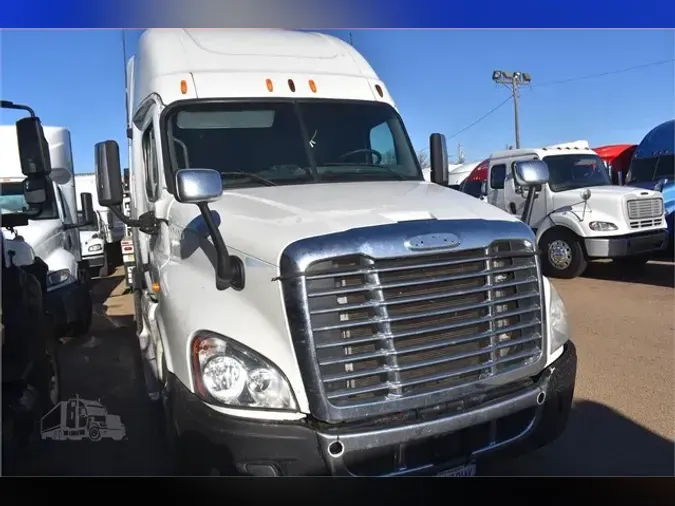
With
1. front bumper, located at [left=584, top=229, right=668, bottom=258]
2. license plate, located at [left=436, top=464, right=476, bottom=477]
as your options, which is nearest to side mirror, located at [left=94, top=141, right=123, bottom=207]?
license plate, located at [left=436, top=464, right=476, bottom=477]

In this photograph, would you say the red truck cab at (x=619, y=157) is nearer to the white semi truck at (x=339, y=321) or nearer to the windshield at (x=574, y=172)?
the windshield at (x=574, y=172)

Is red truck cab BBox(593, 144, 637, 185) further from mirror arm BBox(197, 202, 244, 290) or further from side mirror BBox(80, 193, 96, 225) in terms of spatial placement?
mirror arm BBox(197, 202, 244, 290)

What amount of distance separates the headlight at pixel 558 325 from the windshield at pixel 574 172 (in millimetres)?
6914

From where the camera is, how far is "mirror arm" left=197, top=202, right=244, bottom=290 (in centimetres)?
276

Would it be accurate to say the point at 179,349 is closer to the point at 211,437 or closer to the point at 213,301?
the point at 213,301

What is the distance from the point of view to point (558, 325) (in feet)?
10.6

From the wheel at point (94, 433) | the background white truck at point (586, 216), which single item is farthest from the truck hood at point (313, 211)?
the background white truck at point (586, 216)

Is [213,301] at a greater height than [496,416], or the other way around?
[213,301]

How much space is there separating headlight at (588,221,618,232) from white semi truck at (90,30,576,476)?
5.93m

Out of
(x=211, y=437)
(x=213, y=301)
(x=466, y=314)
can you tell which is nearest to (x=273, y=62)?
(x=213, y=301)

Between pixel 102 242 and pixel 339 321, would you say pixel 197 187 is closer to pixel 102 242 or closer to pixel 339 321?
pixel 339 321

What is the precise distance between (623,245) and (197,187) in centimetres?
776

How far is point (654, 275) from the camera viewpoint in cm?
940
